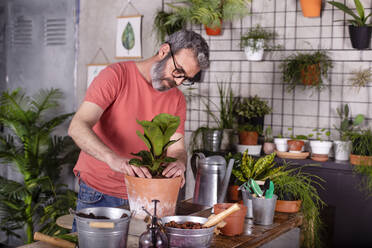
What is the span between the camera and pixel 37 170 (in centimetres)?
421

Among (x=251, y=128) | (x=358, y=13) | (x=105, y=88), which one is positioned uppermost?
(x=358, y=13)

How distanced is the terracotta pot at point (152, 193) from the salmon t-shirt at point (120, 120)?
0.57 m

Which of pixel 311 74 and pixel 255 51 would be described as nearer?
pixel 311 74

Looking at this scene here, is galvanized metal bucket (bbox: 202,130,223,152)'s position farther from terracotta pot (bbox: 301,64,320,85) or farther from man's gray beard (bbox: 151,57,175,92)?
man's gray beard (bbox: 151,57,175,92)

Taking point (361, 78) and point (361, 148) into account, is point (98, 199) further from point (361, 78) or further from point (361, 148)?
point (361, 78)

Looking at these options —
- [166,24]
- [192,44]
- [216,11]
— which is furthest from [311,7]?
[192,44]

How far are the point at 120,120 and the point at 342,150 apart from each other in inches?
74.0

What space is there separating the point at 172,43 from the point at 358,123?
1877 mm

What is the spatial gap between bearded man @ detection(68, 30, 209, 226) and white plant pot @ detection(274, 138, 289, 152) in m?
1.39

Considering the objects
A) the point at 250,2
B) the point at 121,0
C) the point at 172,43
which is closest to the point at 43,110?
the point at 121,0

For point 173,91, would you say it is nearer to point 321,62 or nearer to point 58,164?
point 321,62

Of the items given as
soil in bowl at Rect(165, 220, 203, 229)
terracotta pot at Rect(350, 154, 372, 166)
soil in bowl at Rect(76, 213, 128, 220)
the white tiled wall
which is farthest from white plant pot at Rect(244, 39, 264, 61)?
soil in bowl at Rect(76, 213, 128, 220)

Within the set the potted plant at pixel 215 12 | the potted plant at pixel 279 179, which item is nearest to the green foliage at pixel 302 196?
the potted plant at pixel 279 179

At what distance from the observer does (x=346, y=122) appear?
3.30 meters
